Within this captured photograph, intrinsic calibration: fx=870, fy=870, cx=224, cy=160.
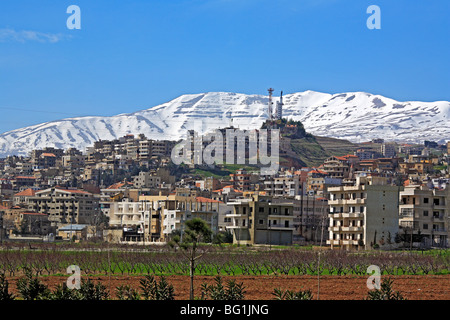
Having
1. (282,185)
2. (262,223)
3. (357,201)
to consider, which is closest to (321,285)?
(357,201)

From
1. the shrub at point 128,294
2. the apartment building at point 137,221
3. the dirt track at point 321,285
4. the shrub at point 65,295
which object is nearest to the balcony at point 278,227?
the apartment building at point 137,221

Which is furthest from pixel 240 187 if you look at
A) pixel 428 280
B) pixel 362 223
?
pixel 428 280

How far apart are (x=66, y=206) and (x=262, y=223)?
67.4 metres

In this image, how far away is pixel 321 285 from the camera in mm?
42625

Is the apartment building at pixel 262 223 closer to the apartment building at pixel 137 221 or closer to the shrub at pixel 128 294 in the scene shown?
the apartment building at pixel 137 221

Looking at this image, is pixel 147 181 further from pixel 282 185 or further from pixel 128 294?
pixel 128 294

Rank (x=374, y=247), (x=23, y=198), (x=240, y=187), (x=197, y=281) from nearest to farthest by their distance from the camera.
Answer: (x=197, y=281), (x=374, y=247), (x=23, y=198), (x=240, y=187)

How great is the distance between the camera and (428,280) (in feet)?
150

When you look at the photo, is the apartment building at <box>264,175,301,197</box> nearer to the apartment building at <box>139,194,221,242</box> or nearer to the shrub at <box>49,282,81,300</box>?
the apartment building at <box>139,194,221,242</box>

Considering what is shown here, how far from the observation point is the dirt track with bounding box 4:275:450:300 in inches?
1487

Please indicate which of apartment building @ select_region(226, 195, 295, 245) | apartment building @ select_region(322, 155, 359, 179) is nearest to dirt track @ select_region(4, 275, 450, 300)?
apartment building @ select_region(226, 195, 295, 245)

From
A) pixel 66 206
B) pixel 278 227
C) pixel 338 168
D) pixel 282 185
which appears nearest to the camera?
pixel 278 227
